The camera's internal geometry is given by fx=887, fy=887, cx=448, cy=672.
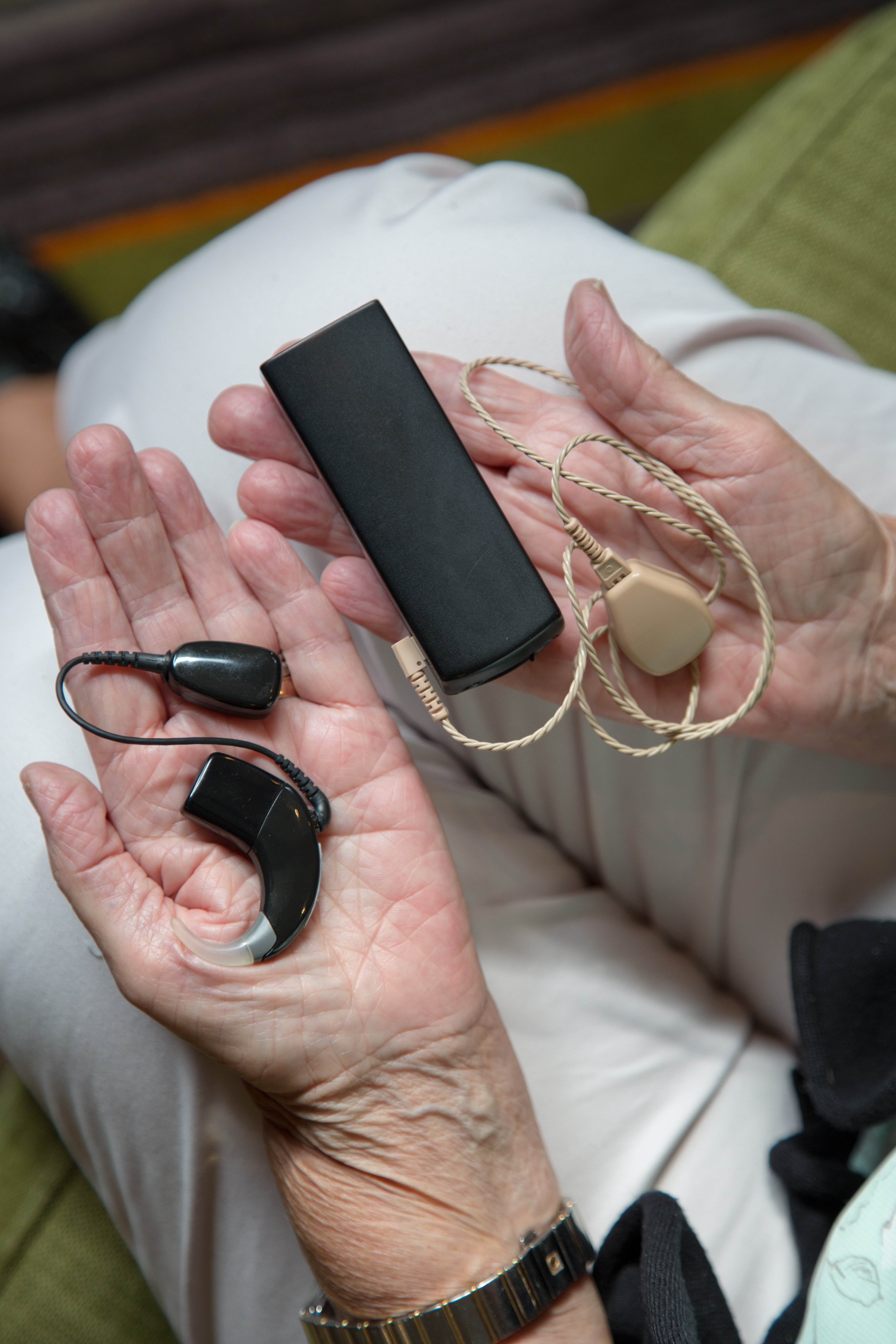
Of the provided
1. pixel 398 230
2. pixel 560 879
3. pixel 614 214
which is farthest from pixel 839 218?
pixel 560 879

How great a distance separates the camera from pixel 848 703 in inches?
32.9

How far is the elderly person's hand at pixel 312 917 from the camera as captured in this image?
0.75m

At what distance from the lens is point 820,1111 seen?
0.81 meters

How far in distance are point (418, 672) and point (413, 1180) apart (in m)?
0.46

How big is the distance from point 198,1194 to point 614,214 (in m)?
1.86

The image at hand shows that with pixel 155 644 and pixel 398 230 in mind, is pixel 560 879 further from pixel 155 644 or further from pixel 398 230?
pixel 398 230

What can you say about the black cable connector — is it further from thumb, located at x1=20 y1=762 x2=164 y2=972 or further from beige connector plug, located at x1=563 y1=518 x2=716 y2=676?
beige connector plug, located at x1=563 y1=518 x2=716 y2=676

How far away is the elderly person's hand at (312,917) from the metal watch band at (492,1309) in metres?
0.02

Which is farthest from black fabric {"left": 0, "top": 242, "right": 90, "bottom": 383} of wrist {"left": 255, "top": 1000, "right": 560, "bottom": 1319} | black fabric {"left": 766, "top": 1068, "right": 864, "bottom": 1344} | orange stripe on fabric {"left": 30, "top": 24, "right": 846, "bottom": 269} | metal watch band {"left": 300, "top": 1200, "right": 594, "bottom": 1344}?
black fabric {"left": 766, "top": 1068, "right": 864, "bottom": 1344}

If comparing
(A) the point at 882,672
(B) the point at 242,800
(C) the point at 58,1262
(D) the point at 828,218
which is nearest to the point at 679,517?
(A) the point at 882,672

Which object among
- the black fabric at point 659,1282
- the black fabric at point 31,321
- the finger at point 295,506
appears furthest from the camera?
the black fabric at point 31,321

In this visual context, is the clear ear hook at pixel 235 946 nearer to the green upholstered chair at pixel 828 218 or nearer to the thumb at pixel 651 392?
the thumb at pixel 651 392

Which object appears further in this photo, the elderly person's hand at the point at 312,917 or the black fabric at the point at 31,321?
the black fabric at the point at 31,321

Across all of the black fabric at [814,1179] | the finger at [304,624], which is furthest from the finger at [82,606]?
the black fabric at [814,1179]
